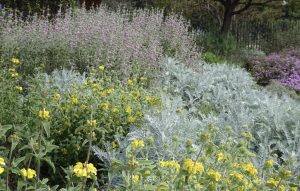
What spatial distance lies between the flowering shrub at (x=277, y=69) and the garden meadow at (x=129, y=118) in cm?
261

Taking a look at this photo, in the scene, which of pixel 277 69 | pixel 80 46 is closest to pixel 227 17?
pixel 277 69

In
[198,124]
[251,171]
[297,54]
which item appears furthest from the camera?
[297,54]

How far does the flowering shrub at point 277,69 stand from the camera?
10.0 m

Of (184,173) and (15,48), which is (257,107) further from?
(184,173)

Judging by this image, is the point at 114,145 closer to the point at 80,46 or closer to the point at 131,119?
the point at 131,119

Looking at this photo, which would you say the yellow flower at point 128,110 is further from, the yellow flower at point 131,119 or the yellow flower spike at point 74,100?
the yellow flower spike at point 74,100

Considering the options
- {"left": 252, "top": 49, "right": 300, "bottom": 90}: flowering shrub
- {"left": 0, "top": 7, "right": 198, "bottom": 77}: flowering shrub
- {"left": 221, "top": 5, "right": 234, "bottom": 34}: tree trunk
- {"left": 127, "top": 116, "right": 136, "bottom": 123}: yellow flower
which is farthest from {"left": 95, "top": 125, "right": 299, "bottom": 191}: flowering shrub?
{"left": 221, "top": 5, "right": 234, "bottom": 34}: tree trunk

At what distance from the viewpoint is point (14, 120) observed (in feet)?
11.1

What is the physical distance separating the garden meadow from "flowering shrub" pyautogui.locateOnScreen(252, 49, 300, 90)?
2.61 meters

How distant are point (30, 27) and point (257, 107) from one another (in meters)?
2.87

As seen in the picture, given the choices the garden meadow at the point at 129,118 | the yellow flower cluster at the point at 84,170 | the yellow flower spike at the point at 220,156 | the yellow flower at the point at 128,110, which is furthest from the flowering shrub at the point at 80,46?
the yellow flower cluster at the point at 84,170

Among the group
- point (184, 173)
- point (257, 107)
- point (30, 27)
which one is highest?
point (184, 173)

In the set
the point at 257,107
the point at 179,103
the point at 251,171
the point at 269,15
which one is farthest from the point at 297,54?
the point at 251,171

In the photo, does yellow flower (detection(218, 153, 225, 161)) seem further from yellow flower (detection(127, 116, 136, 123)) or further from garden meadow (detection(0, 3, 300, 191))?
yellow flower (detection(127, 116, 136, 123))
